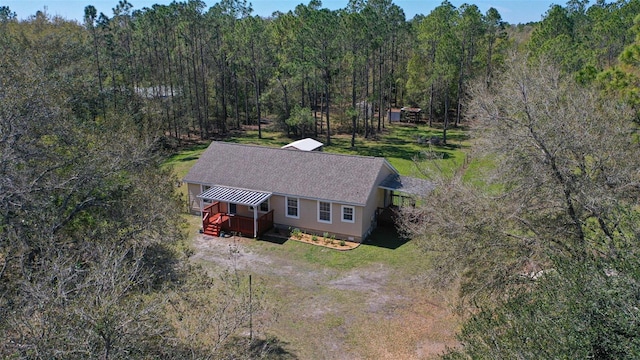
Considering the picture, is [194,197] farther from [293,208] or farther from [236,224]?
[293,208]

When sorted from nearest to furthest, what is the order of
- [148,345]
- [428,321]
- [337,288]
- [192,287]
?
1. [148,345]
2. [192,287]
3. [428,321]
4. [337,288]

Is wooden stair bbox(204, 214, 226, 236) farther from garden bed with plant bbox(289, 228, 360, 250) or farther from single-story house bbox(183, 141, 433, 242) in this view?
garden bed with plant bbox(289, 228, 360, 250)

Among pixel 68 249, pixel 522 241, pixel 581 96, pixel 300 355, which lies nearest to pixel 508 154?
pixel 522 241

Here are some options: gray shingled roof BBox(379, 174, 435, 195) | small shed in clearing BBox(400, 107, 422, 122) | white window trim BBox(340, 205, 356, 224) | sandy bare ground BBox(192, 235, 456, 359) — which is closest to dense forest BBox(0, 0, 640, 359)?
sandy bare ground BBox(192, 235, 456, 359)

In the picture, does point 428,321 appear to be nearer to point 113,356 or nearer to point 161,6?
point 113,356

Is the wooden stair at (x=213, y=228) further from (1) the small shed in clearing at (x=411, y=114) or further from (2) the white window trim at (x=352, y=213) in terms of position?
(1) the small shed in clearing at (x=411, y=114)

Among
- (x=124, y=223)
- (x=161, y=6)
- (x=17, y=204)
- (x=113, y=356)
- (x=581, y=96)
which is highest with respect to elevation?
(x=161, y=6)
